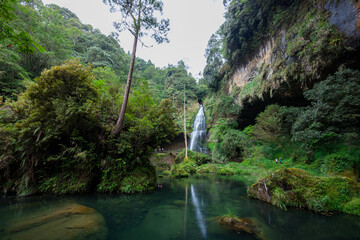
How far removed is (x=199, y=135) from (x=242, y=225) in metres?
23.1

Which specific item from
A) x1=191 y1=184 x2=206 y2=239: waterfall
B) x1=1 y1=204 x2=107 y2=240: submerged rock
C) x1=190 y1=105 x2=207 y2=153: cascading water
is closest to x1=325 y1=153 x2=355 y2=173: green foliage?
x1=191 y1=184 x2=206 y2=239: waterfall

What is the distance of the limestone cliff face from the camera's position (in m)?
8.52

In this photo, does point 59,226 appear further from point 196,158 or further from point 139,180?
point 196,158

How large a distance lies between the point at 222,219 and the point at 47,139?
698 centimetres

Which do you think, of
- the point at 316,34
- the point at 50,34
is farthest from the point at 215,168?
the point at 50,34

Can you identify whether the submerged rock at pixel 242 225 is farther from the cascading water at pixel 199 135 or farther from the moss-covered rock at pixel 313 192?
the cascading water at pixel 199 135

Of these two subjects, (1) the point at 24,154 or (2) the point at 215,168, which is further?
(2) the point at 215,168

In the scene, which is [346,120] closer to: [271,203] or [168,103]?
[271,203]

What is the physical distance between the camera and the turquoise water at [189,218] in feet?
10.2

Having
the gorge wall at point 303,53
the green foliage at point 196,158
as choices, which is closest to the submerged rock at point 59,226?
the gorge wall at point 303,53

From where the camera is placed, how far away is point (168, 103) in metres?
7.91

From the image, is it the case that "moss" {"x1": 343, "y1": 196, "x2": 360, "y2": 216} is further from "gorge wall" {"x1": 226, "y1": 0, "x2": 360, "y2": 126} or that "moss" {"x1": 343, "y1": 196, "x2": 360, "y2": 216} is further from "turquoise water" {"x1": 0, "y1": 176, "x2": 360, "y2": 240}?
"gorge wall" {"x1": 226, "y1": 0, "x2": 360, "y2": 126}

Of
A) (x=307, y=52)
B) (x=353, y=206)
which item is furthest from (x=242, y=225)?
(x=307, y=52)

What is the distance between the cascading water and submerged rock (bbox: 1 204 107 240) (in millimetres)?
21259
